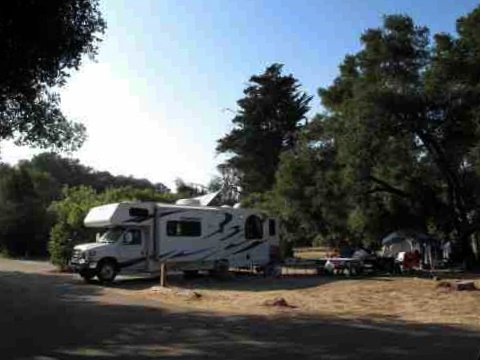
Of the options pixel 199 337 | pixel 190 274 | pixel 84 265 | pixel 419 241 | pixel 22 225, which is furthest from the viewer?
pixel 22 225

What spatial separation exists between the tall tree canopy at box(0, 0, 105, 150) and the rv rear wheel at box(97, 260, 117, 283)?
1292cm

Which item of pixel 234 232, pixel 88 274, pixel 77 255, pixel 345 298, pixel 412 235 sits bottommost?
pixel 345 298

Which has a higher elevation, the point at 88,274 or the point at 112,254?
the point at 112,254

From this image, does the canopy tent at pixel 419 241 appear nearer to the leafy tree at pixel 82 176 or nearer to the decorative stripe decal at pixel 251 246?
the decorative stripe decal at pixel 251 246

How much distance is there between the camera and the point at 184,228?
32.8m

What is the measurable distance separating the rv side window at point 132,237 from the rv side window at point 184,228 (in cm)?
121

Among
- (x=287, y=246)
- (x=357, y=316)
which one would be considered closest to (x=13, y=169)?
(x=287, y=246)

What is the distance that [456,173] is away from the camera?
125ft

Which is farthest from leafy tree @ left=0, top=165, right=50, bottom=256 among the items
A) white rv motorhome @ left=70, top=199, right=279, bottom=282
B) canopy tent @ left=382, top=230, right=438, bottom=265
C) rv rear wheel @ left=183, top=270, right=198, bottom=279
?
rv rear wheel @ left=183, top=270, right=198, bottom=279

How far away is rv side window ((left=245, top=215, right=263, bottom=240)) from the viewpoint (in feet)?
114

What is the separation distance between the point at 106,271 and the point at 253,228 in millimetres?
6995

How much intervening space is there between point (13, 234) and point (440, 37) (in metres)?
37.1

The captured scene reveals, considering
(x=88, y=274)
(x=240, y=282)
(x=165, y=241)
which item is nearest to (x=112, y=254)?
(x=88, y=274)

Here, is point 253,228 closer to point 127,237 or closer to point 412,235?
point 127,237
